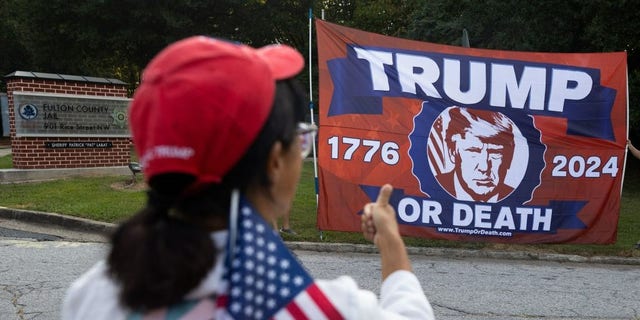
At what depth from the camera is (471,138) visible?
7.20 meters

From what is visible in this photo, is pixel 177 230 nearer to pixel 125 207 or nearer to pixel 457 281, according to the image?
pixel 457 281

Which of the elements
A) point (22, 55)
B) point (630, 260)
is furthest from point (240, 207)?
point (22, 55)

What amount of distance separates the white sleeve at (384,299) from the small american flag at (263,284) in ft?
0.08

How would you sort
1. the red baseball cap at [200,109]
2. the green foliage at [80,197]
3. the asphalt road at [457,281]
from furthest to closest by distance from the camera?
the green foliage at [80,197]
the asphalt road at [457,281]
the red baseball cap at [200,109]

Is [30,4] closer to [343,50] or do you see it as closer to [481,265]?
[343,50]

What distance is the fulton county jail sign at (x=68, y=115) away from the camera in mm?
11055

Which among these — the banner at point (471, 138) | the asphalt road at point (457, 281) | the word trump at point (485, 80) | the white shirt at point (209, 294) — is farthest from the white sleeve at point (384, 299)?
the word trump at point (485, 80)

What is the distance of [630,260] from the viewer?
23.4ft

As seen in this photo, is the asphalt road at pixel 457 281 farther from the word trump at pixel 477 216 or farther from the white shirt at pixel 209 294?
the white shirt at pixel 209 294

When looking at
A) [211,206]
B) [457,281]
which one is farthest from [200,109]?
[457,281]

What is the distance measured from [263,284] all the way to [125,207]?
8.38m

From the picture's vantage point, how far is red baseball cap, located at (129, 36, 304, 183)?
0.89m

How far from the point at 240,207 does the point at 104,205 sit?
28.1 feet

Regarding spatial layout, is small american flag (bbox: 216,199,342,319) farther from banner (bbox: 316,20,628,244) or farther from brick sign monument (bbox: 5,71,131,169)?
brick sign monument (bbox: 5,71,131,169)
